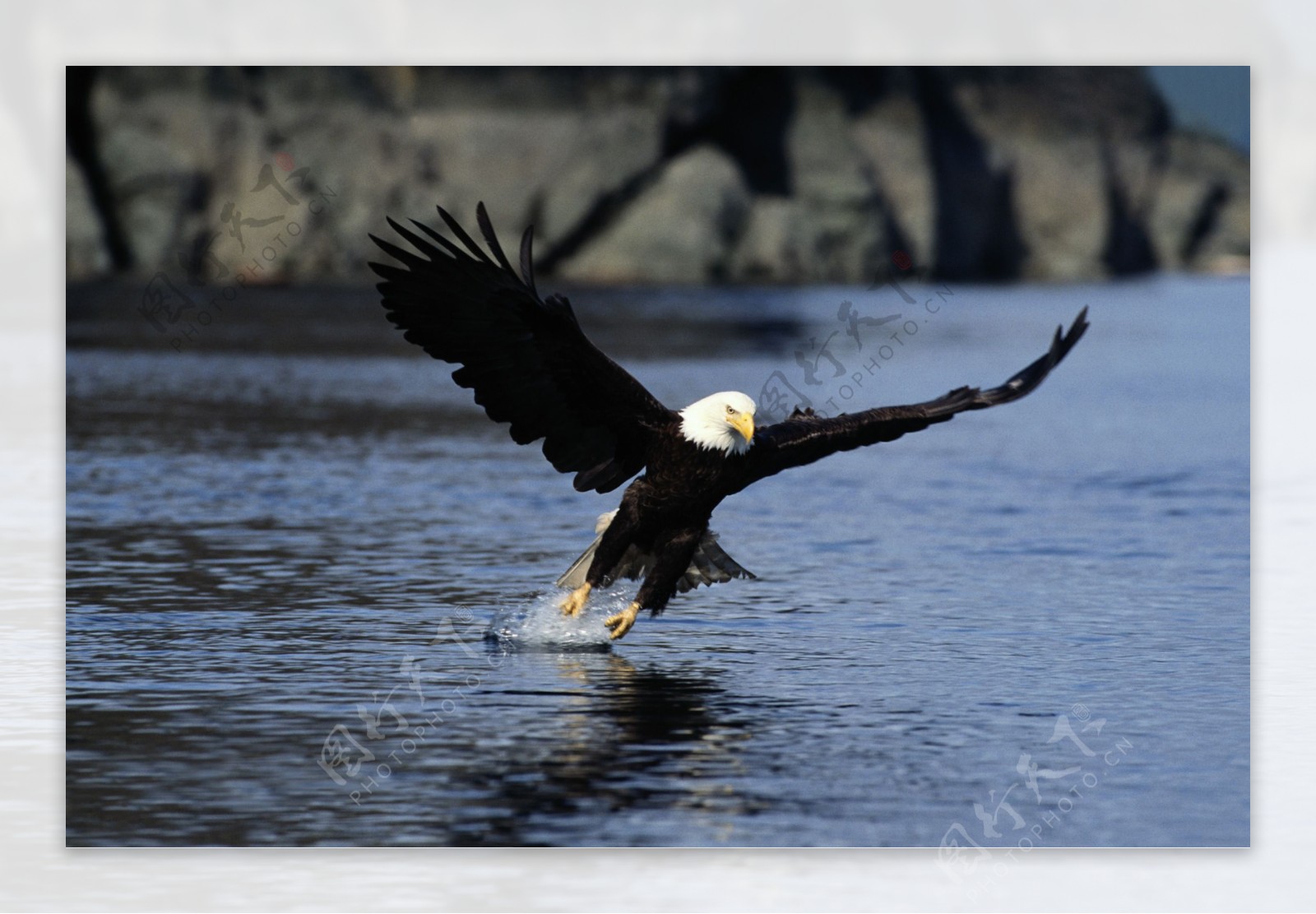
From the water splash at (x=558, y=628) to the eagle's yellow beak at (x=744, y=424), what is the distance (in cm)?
140

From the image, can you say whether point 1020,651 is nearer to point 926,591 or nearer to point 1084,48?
point 926,591

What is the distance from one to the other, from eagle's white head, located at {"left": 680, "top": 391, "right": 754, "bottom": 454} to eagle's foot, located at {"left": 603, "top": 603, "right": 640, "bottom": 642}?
3.00ft

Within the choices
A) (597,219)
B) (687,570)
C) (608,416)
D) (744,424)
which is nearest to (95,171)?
(597,219)

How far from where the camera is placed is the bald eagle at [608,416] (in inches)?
346

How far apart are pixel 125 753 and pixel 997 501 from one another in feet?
29.5

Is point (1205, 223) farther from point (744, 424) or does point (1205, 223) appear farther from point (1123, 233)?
point (744, 424)

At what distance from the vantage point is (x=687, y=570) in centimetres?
1004

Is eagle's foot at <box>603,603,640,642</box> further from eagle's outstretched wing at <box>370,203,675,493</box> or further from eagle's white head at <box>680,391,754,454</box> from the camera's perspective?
eagle's white head at <box>680,391,754,454</box>

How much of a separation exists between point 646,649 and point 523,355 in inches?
66.4

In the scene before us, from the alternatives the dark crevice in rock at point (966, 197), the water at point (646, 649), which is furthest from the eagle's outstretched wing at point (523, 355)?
the dark crevice in rock at point (966, 197)

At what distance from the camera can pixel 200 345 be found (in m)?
31.9

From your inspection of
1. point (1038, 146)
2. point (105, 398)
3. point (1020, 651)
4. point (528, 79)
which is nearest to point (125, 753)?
point (1020, 651)

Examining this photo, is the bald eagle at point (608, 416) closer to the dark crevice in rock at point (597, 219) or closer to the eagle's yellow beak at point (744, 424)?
the eagle's yellow beak at point (744, 424)

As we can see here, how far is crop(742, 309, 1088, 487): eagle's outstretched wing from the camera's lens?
9.41 meters
